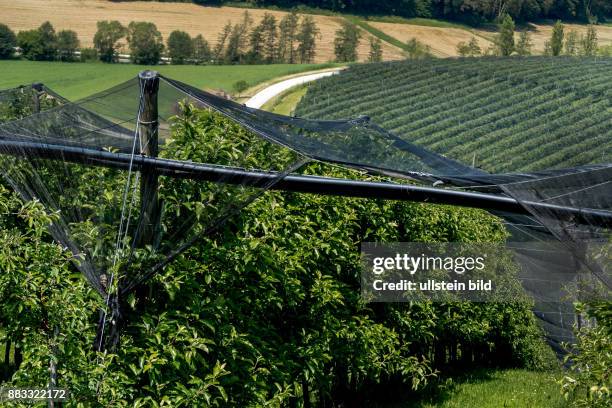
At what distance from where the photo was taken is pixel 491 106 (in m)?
45.2

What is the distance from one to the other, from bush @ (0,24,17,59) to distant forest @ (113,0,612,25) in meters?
34.5

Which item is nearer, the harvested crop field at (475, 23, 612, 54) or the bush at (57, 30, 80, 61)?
the bush at (57, 30, 80, 61)

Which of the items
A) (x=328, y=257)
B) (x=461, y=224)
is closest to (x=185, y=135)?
(x=328, y=257)

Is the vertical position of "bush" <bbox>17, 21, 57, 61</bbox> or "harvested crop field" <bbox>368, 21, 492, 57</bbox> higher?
"harvested crop field" <bbox>368, 21, 492, 57</bbox>

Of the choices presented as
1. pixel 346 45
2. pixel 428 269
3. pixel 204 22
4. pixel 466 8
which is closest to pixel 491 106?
pixel 428 269

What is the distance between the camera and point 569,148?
35219mm

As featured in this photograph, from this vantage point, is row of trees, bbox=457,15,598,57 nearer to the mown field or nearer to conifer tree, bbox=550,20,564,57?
conifer tree, bbox=550,20,564,57

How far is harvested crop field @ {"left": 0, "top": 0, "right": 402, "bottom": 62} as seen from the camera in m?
77.2

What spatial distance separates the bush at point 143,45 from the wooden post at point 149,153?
2750 inches

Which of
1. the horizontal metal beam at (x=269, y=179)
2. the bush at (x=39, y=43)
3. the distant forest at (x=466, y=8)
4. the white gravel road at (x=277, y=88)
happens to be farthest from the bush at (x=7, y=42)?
the horizontal metal beam at (x=269, y=179)

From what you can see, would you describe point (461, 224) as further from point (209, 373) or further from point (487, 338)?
point (209, 373)

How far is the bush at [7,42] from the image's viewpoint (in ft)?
228

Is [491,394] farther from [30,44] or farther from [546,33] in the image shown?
[546,33]

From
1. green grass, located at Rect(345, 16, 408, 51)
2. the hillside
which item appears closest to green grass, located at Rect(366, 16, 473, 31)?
the hillside
